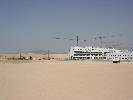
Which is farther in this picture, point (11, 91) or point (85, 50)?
point (85, 50)

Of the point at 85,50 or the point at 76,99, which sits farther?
the point at 85,50

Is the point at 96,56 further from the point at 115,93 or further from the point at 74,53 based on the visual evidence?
the point at 115,93

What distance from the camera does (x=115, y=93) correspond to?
975 cm

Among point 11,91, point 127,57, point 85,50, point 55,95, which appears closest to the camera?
point 55,95

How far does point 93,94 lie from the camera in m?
9.61

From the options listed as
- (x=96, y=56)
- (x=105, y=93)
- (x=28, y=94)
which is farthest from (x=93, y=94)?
(x=96, y=56)

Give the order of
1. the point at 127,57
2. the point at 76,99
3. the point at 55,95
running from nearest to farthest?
the point at 76,99 < the point at 55,95 < the point at 127,57

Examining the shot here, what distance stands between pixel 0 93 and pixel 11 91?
59 cm

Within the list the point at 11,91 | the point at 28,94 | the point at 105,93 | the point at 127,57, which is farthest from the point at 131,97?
the point at 127,57

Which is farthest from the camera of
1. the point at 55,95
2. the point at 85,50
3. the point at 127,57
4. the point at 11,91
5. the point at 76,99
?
the point at 85,50

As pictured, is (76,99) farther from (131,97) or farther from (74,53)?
(74,53)

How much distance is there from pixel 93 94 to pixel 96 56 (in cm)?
7219

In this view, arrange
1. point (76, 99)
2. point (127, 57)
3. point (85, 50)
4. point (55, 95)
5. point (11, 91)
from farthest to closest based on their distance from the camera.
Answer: point (85, 50) < point (127, 57) < point (11, 91) < point (55, 95) < point (76, 99)

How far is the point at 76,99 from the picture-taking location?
8633mm
